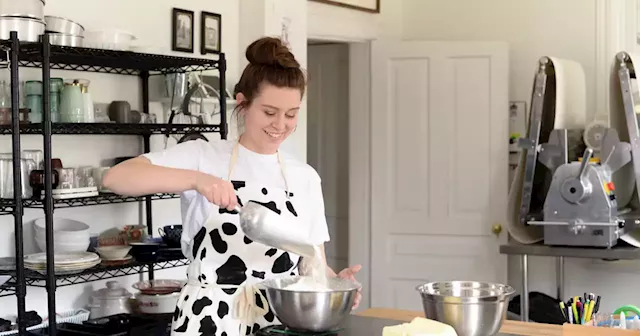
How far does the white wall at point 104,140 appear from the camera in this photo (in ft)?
11.1

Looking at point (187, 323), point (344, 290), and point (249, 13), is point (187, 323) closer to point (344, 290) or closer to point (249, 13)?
point (344, 290)

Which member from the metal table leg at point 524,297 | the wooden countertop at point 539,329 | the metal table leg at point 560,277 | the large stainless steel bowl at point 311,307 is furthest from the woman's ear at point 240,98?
the metal table leg at point 560,277

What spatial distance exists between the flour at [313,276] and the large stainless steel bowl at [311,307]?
0.07ft

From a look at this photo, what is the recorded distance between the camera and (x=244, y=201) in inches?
94.4

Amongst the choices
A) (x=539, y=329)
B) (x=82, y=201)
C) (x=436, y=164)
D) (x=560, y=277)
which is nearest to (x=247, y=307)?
(x=539, y=329)

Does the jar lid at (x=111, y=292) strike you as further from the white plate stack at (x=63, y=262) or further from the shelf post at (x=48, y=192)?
the shelf post at (x=48, y=192)

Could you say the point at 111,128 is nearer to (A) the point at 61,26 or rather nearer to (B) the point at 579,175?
(A) the point at 61,26

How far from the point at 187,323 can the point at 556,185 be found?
2.41m

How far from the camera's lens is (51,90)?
3.25 meters

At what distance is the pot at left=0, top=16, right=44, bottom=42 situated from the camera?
2.99 meters

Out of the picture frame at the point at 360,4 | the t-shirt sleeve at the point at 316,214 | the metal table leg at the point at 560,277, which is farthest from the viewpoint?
the picture frame at the point at 360,4

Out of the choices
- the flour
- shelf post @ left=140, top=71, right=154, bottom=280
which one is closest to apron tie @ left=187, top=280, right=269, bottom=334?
the flour

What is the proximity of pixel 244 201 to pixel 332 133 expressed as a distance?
11.3 feet

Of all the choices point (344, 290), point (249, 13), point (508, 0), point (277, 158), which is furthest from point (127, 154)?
point (508, 0)
